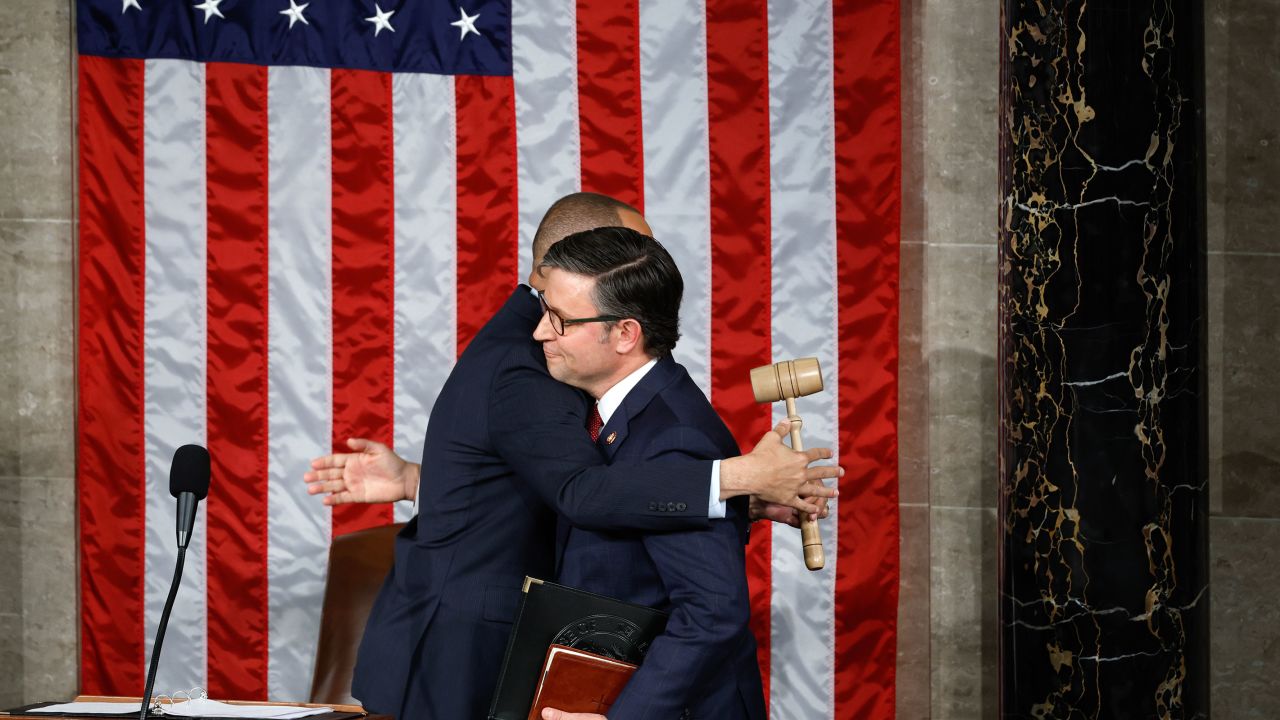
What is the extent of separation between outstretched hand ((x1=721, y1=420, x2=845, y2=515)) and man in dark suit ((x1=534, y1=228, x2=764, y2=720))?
2.6 inches

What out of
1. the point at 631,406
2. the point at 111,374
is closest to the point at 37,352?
the point at 111,374

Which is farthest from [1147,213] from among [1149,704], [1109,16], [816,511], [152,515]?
[152,515]

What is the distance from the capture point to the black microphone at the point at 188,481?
190cm

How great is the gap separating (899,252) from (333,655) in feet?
7.20

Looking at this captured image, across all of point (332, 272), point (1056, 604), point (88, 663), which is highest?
point (332, 272)

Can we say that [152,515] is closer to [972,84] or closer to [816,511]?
[816,511]

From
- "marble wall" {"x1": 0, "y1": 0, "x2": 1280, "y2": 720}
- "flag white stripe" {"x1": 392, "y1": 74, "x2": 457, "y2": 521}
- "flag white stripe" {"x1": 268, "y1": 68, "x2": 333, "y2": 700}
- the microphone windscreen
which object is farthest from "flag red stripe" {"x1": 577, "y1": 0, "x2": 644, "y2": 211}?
the microphone windscreen

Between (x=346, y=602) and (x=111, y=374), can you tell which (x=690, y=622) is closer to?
(x=346, y=602)

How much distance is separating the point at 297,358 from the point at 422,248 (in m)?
0.54

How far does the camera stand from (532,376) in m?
2.17

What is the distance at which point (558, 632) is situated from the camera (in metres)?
1.82

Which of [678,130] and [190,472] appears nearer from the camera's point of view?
[190,472]

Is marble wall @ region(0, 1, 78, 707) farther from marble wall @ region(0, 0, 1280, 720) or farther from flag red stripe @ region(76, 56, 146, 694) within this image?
flag red stripe @ region(76, 56, 146, 694)

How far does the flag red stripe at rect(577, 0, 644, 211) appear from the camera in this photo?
12.9 ft
